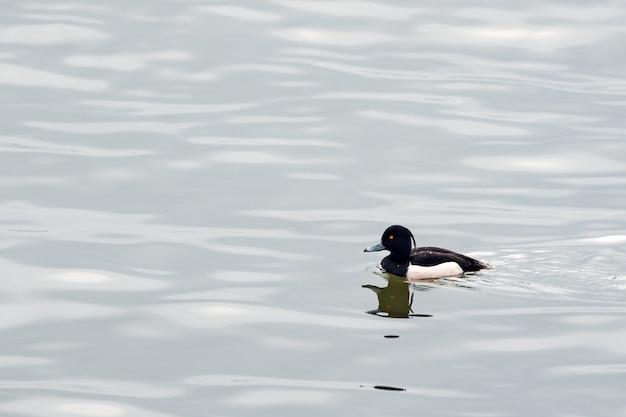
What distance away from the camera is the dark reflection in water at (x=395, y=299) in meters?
13.5

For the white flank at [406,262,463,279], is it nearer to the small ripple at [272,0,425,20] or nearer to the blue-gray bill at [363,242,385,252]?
the blue-gray bill at [363,242,385,252]

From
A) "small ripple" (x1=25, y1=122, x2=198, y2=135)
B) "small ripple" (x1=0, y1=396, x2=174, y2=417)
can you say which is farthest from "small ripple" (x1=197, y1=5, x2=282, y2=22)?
"small ripple" (x1=0, y1=396, x2=174, y2=417)

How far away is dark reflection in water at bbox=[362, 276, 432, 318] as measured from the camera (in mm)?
13508

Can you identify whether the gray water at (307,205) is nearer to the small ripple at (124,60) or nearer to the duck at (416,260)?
the small ripple at (124,60)

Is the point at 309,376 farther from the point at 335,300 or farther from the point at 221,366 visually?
the point at 335,300

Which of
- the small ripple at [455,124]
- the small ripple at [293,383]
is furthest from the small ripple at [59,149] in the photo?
the small ripple at [293,383]

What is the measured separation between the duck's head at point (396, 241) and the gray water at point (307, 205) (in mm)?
256

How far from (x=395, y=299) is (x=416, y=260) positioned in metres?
0.95

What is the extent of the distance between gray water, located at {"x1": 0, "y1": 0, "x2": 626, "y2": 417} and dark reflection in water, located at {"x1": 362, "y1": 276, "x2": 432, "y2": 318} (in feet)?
0.17

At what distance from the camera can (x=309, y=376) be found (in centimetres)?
1166

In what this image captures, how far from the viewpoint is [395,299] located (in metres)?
14.2

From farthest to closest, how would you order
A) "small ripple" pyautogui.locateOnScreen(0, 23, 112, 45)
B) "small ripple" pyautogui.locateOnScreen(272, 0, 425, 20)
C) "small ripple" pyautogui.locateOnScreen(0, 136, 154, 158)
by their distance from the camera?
1. "small ripple" pyautogui.locateOnScreen(272, 0, 425, 20)
2. "small ripple" pyautogui.locateOnScreen(0, 23, 112, 45)
3. "small ripple" pyautogui.locateOnScreen(0, 136, 154, 158)

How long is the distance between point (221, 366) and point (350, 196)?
572cm

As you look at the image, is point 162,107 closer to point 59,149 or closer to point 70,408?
point 59,149
